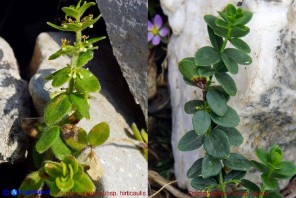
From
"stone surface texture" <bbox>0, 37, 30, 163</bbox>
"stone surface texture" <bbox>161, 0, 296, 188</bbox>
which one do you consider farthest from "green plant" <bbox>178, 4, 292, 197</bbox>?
"stone surface texture" <bbox>0, 37, 30, 163</bbox>

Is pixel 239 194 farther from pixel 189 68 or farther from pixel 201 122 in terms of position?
pixel 189 68

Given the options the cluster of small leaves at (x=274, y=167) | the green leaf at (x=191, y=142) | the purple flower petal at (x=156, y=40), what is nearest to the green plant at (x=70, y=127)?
the green leaf at (x=191, y=142)

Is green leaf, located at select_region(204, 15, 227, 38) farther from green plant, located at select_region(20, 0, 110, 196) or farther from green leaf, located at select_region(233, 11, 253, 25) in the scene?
green plant, located at select_region(20, 0, 110, 196)

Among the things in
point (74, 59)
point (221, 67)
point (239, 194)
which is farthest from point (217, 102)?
point (74, 59)

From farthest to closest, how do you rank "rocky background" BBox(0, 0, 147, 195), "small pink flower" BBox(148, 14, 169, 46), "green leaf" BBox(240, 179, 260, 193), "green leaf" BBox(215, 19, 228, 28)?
"small pink flower" BBox(148, 14, 169, 46) < "rocky background" BBox(0, 0, 147, 195) < "green leaf" BBox(240, 179, 260, 193) < "green leaf" BBox(215, 19, 228, 28)

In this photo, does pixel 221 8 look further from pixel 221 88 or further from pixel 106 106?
pixel 106 106
